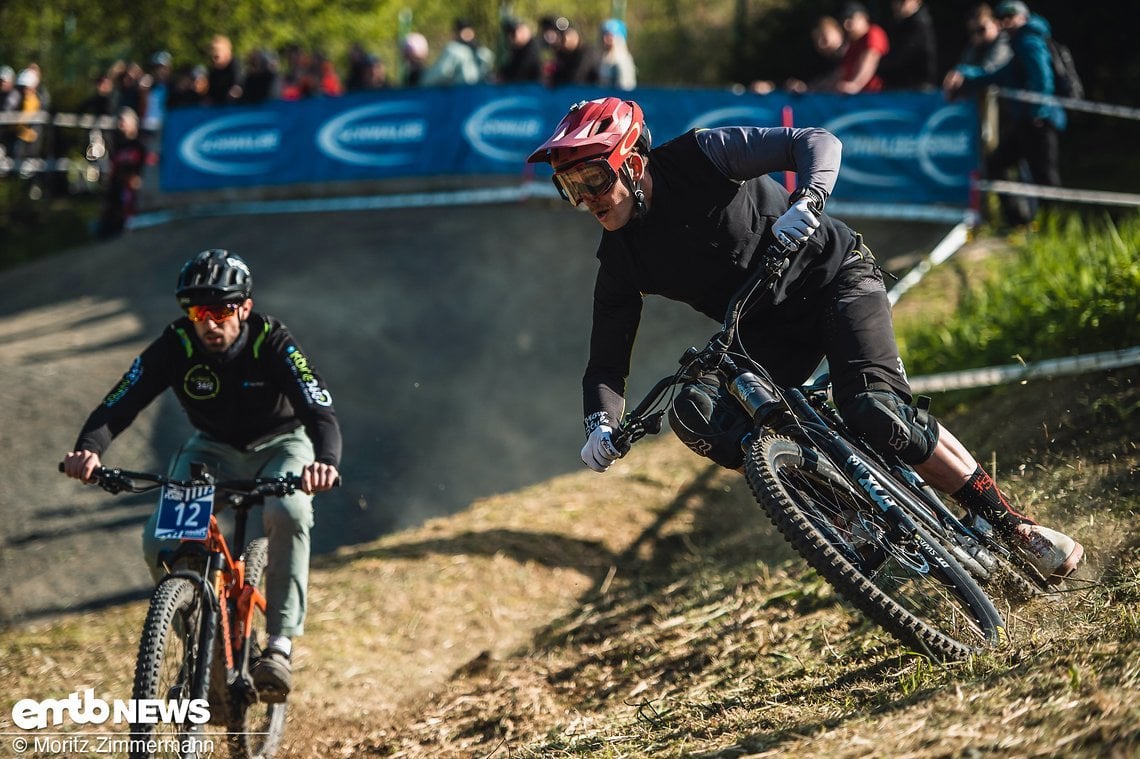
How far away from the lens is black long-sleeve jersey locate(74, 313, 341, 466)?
18.7ft

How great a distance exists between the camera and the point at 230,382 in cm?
585

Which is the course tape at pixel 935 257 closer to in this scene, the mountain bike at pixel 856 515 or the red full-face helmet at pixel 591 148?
the mountain bike at pixel 856 515

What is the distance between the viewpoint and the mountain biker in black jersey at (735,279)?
4.69 m

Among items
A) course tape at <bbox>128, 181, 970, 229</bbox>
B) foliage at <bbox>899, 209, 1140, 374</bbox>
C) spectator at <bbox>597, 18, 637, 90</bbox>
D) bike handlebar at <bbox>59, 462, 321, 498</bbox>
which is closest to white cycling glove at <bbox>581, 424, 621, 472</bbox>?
bike handlebar at <bbox>59, 462, 321, 498</bbox>

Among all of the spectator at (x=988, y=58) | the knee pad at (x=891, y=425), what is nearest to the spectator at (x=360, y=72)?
the spectator at (x=988, y=58)

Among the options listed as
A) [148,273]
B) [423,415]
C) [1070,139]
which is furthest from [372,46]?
[423,415]

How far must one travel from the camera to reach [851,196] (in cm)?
1234

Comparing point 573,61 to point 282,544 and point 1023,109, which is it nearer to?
point 1023,109

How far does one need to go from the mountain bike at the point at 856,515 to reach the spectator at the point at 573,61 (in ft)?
32.1

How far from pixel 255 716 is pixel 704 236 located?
3.30 metres

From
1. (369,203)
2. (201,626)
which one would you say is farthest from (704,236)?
(369,203)

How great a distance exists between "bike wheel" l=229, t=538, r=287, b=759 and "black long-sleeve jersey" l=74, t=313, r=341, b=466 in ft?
2.12

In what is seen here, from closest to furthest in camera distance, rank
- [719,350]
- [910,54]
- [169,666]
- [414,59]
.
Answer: [719,350] → [169,666] → [910,54] → [414,59]

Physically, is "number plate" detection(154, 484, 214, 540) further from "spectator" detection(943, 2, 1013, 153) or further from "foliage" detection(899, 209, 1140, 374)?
"spectator" detection(943, 2, 1013, 153)
